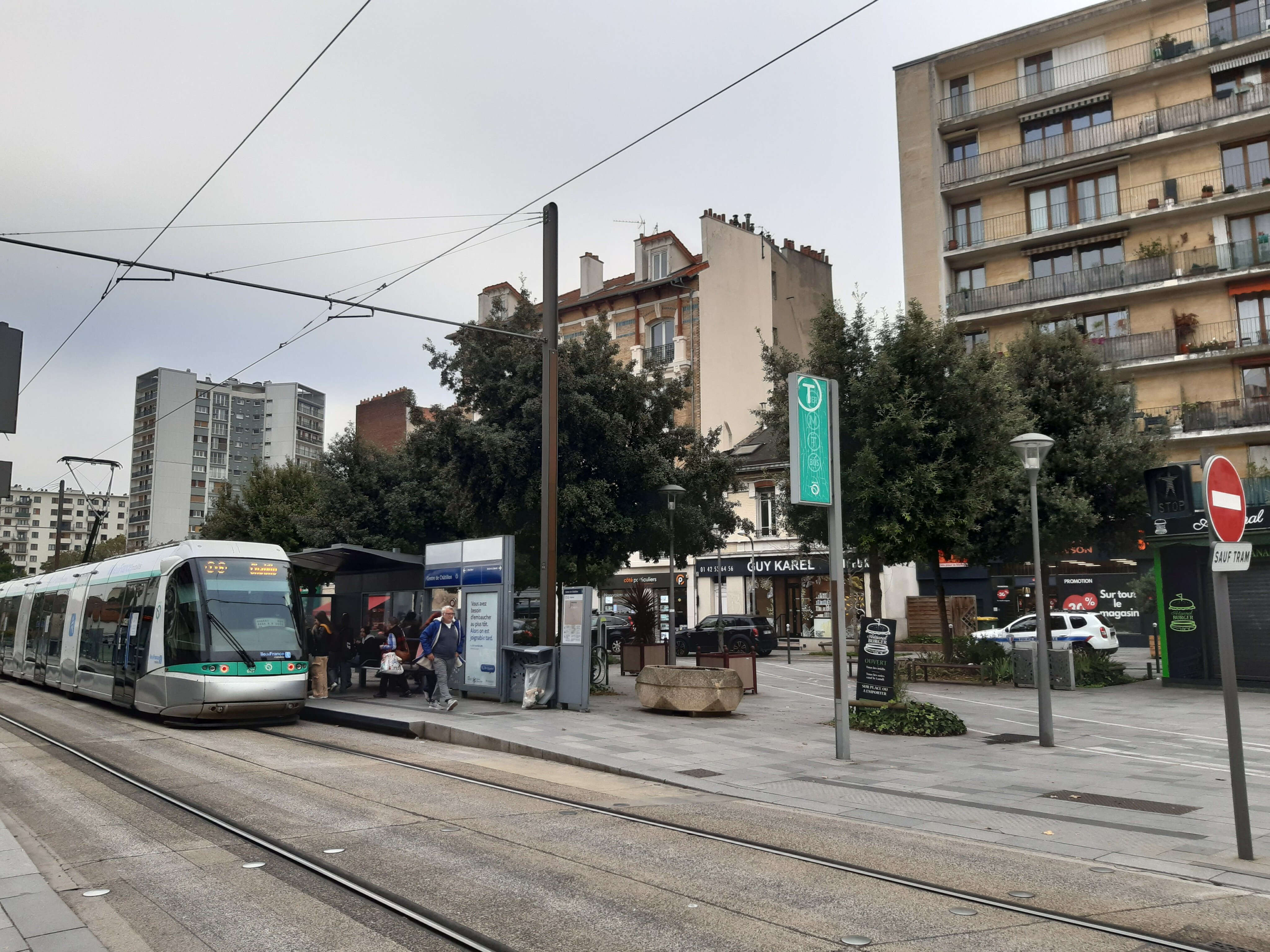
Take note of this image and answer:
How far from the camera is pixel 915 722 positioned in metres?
14.3

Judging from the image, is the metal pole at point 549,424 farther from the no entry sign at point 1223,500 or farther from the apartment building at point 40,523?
the apartment building at point 40,523

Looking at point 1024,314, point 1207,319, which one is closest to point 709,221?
point 1024,314

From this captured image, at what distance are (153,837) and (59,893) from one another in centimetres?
163

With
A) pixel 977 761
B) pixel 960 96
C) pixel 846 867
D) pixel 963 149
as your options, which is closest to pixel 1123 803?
pixel 977 761

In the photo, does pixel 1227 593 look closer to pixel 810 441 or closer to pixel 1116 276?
pixel 810 441

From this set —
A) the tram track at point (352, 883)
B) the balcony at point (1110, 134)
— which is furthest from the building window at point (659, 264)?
the tram track at point (352, 883)

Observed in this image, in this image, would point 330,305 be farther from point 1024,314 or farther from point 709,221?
point 709,221

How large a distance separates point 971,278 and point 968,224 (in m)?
2.17

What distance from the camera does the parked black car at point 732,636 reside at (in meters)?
34.8

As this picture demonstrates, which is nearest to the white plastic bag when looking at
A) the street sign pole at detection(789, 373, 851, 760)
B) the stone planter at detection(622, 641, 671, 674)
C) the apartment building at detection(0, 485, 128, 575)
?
the street sign pole at detection(789, 373, 851, 760)

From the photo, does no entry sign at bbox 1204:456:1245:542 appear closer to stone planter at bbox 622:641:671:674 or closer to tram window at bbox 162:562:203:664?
tram window at bbox 162:562:203:664

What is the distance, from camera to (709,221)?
47.7 meters

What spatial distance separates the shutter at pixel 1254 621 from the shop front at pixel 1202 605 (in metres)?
0.01

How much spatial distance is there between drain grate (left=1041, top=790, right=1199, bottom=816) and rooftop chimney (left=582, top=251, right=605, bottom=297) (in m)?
45.2
